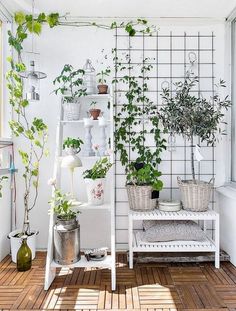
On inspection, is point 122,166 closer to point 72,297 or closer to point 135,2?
point 72,297

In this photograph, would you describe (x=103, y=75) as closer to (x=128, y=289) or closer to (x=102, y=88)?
(x=102, y=88)

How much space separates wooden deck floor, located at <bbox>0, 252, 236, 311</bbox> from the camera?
1805mm

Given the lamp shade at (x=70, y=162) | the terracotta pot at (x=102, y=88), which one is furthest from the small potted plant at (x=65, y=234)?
the terracotta pot at (x=102, y=88)

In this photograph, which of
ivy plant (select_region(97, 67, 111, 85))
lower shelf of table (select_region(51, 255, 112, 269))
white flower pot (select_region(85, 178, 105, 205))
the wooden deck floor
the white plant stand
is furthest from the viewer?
ivy plant (select_region(97, 67, 111, 85))

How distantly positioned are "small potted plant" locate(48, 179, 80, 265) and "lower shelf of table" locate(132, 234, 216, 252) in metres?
0.52

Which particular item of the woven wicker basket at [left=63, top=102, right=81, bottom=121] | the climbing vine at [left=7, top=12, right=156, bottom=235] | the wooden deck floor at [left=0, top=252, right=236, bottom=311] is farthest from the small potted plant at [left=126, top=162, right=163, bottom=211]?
the climbing vine at [left=7, top=12, right=156, bottom=235]

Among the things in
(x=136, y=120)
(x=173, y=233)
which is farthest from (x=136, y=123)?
(x=173, y=233)

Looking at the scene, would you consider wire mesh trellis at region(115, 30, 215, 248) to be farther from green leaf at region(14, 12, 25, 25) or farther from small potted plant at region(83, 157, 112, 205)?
green leaf at region(14, 12, 25, 25)

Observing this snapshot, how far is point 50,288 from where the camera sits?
2008 mm

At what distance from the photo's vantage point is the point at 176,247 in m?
2.33

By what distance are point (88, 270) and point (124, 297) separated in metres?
0.49

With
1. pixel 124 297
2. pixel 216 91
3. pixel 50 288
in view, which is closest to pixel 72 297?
pixel 50 288

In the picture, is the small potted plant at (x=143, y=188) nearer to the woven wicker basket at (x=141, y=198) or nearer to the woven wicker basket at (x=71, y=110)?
the woven wicker basket at (x=141, y=198)

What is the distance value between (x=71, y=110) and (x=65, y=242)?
1091mm
